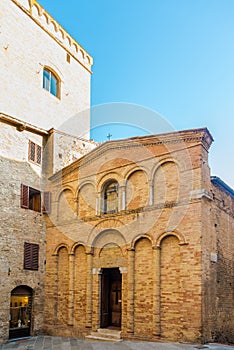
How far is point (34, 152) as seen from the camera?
1753 centimetres

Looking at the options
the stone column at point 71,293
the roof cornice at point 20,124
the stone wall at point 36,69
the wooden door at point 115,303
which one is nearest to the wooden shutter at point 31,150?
the roof cornice at point 20,124

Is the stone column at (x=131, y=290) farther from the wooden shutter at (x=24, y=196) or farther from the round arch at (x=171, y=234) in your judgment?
the wooden shutter at (x=24, y=196)

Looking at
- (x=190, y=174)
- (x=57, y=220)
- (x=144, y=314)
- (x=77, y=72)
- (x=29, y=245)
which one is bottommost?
(x=144, y=314)

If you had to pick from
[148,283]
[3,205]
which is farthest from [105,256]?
[3,205]

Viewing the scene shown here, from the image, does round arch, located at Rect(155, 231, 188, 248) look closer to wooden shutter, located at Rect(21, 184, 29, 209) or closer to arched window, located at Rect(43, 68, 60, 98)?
wooden shutter, located at Rect(21, 184, 29, 209)

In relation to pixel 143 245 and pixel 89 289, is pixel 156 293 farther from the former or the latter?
pixel 89 289

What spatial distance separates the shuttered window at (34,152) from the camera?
17.3 meters

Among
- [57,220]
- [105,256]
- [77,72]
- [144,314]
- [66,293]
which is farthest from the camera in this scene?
[77,72]

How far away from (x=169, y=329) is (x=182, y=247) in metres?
2.65

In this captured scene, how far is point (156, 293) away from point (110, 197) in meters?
4.48

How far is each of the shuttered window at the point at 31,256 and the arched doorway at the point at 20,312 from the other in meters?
0.90

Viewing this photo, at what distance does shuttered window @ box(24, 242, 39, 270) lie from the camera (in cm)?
1620

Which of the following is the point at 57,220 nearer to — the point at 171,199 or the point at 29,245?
the point at 29,245

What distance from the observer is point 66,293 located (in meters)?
16.1
